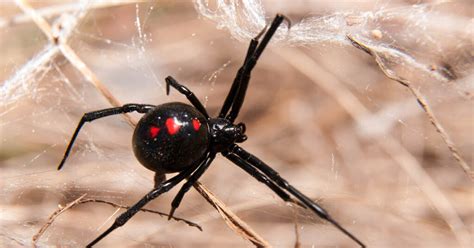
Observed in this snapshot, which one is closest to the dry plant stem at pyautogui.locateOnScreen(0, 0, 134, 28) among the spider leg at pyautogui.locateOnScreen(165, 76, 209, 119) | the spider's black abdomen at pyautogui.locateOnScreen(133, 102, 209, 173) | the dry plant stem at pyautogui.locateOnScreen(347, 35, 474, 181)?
the spider leg at pyautogui.locateOnScreen(165, 76, 209, 119)

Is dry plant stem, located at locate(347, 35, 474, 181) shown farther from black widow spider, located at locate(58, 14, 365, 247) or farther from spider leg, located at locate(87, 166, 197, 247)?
spider leg, located at locate(87, 166, 197, 247)

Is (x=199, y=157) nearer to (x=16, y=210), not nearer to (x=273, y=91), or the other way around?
(x=16, y=210)

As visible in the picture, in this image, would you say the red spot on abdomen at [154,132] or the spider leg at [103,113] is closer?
the red spot on abdomen at [154,132]

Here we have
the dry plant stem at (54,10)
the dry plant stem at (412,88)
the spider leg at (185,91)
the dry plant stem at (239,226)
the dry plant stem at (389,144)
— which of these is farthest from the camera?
the dry plant stem at (54,10)

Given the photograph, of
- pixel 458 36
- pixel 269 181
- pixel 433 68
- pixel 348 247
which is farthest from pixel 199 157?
pixel 458 36

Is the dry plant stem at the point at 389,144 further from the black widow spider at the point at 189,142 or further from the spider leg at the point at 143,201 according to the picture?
the spider leg at the point at 143,201

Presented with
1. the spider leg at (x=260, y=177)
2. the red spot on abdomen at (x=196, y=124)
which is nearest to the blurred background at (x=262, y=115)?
the spider leg at (x=260, y=177)

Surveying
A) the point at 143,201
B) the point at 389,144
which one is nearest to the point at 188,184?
the point at 143,201
